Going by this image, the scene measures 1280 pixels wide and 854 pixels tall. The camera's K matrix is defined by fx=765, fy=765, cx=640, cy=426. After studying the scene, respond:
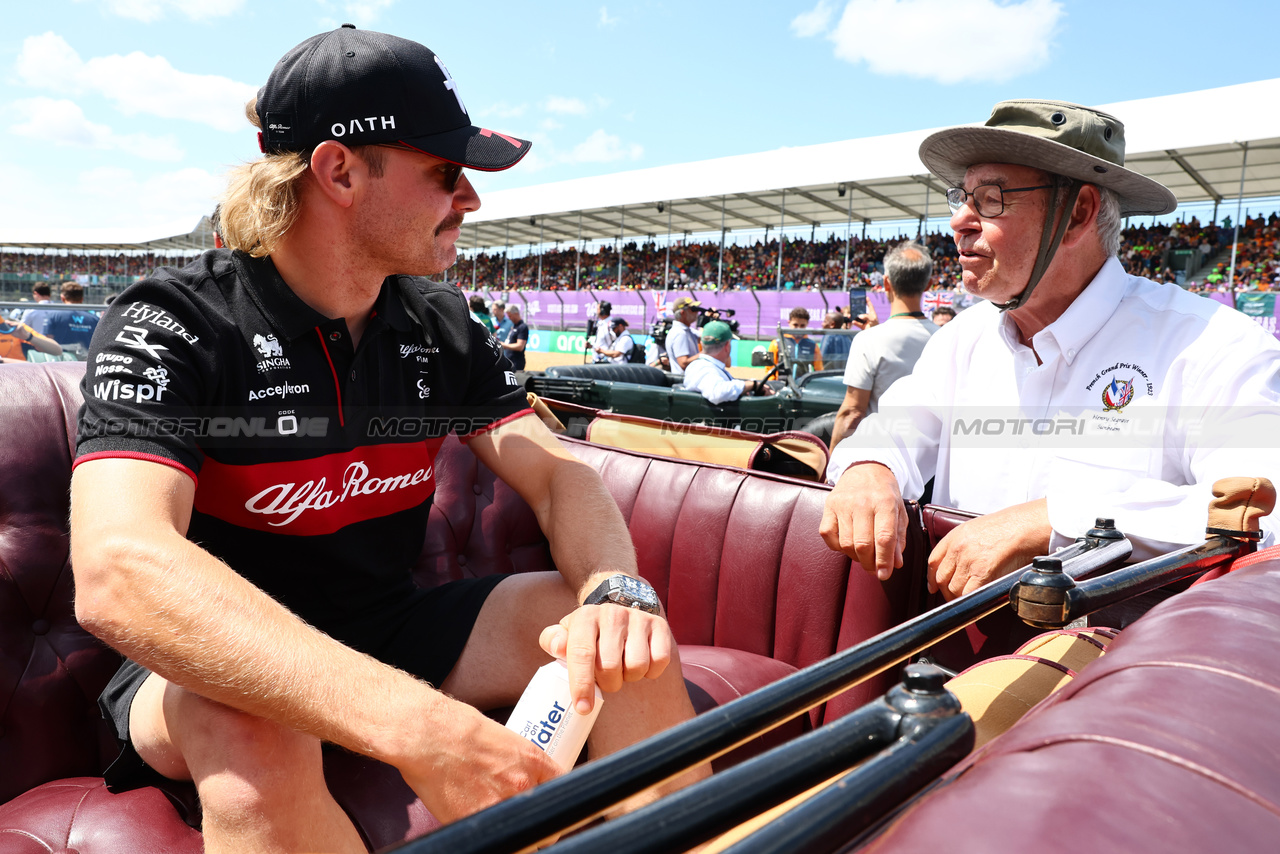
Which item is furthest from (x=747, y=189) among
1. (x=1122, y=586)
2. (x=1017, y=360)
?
(x=1122, y=586)

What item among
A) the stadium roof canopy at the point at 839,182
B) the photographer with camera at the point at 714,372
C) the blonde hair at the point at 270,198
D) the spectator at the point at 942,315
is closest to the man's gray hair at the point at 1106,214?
the blonde hair at the point at 270,198

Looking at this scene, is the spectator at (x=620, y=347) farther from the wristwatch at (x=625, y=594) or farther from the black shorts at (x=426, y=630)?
the wristwatch at (x=625, y=594)

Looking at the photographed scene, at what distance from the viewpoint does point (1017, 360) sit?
2242 mm

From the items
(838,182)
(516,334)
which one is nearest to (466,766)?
(516,334)

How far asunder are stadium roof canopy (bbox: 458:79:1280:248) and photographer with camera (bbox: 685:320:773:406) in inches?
124

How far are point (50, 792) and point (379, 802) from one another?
70cm

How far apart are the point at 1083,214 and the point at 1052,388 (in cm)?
51

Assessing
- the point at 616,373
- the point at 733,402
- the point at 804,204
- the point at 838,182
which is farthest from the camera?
the point at 804,204

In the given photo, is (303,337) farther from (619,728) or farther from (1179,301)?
(1179,301)

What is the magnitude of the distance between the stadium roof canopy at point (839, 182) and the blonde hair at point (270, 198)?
25.1 feet

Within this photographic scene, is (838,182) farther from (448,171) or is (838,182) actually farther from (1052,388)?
(448,171)

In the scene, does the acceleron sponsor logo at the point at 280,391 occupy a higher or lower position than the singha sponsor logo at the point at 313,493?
higher

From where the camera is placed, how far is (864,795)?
0.52 metres

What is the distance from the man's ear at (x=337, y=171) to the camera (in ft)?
5.09
